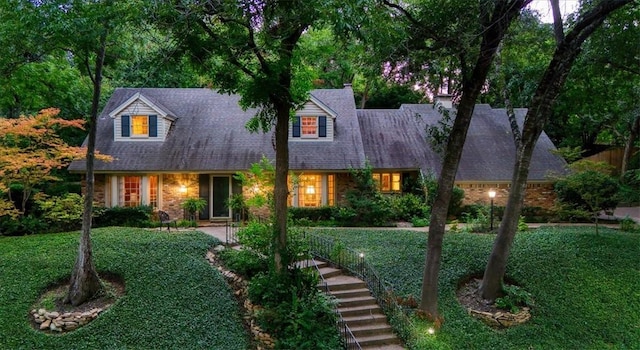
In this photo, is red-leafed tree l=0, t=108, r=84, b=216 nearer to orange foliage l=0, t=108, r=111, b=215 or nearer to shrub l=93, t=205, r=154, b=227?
orange foliage l=0, t=108, r=111, b=215

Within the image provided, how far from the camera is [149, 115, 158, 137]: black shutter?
18.3 metres

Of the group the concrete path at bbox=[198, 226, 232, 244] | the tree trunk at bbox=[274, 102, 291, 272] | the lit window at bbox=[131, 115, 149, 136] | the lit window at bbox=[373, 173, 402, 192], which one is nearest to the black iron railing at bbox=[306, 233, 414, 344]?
the tree trunk at bbox=[274, 102, 291, 272]

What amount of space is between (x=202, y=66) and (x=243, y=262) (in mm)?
4760

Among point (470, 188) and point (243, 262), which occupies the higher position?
point (470, 188)

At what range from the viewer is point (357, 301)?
9.03 meters

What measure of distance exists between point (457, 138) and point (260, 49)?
447 cm

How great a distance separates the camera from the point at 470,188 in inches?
747

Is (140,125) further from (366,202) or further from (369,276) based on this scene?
(369,276)

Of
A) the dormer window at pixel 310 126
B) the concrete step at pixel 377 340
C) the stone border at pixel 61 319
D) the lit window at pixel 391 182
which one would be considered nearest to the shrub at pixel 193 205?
the dormer window at pixel 310 126

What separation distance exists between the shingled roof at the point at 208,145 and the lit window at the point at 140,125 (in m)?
0.52

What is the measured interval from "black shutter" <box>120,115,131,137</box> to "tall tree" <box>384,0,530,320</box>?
1399cm

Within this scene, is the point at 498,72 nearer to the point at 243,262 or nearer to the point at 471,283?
the point at 471,283

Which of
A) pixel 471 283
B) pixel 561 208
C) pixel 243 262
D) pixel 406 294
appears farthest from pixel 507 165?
pixel 243 262

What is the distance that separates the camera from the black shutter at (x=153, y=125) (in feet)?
60.0
